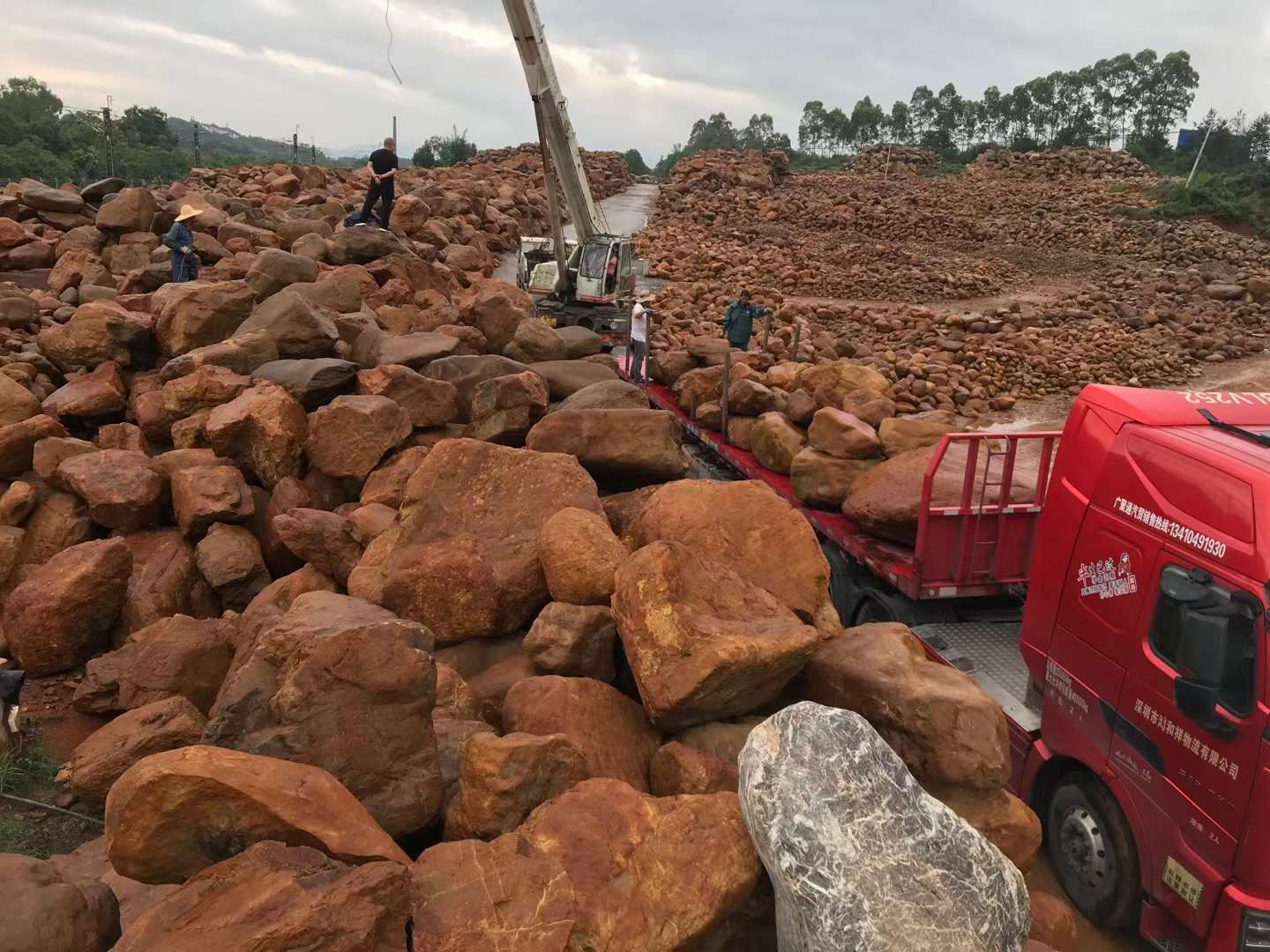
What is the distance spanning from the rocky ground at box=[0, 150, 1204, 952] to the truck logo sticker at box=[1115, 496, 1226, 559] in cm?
112

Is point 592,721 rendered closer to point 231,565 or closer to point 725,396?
point 231,565

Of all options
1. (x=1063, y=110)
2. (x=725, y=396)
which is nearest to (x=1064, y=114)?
(x=1063, y=110)

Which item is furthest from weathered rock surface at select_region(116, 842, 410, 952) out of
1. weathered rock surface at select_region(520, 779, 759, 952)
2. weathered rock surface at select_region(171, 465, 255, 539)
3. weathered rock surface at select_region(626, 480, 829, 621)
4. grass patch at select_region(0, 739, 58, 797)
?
weathered rock surface at select_region(171, 465, 255, 539)

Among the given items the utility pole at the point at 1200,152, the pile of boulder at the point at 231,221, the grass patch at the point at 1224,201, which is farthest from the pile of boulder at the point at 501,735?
the utility pole at the point at 1200,152

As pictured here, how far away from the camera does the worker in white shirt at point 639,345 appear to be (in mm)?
10578

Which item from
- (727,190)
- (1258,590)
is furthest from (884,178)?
(1258,590)

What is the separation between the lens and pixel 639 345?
1077 cm

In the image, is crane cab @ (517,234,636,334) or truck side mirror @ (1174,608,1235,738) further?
crane cab @ (517,234,636,334)

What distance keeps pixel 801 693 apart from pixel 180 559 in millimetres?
4409

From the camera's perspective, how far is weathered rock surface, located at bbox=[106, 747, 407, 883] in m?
2.56

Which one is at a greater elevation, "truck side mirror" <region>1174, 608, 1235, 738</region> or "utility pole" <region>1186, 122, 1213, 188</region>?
"utility pole" <region>1186, 122, 1213, 188</region>

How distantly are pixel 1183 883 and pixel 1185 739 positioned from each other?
2.13 feet

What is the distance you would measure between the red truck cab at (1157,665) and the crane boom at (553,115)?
38.1 feet

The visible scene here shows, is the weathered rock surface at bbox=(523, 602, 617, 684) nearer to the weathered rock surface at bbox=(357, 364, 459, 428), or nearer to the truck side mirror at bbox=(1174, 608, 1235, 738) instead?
the truck side mirror at bbox=(1174, 608, 1235, 738)
